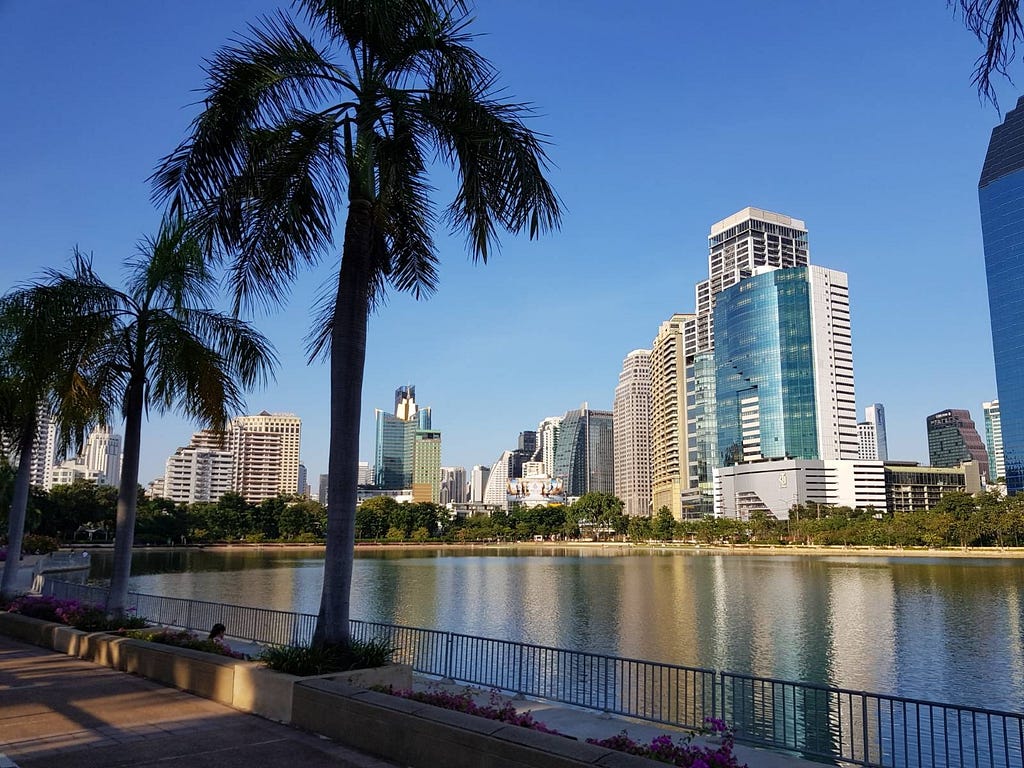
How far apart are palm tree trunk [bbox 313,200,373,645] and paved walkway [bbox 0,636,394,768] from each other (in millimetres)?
1802

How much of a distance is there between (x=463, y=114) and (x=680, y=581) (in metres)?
54.7

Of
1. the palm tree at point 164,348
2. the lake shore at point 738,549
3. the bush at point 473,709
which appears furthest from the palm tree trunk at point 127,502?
the lake shore at point 738,549

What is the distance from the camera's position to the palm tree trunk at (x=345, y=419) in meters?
11.2

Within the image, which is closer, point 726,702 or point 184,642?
point 184,642

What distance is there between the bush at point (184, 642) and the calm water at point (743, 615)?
15895mm

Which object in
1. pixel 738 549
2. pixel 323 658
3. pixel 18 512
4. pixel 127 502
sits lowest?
pixel 738 549

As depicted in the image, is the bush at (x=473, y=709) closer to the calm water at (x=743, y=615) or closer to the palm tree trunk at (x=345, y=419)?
the palm tree trunk at (x=345, y=419)

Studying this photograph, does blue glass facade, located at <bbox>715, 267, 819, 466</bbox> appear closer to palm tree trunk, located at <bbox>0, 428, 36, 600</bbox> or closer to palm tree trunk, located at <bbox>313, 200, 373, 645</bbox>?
palm tree trunk, located at <bbox>0, 428, 36, 600</bbox>

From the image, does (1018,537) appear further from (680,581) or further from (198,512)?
(198,512)

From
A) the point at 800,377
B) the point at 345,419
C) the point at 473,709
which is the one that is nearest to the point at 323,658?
the point at 473,709

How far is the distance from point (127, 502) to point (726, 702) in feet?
49.9

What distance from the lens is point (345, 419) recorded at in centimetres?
1157

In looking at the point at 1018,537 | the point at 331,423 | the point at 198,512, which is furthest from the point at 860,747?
the point at 198,512

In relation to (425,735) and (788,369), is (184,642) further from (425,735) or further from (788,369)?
(788,369)
